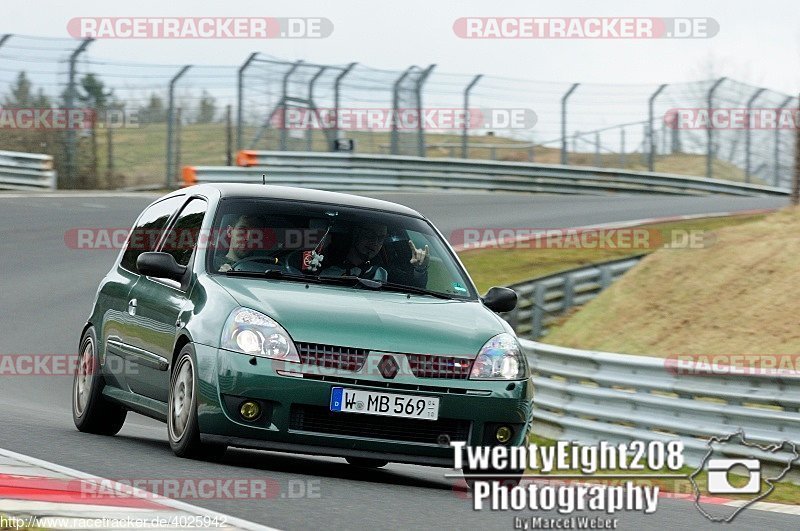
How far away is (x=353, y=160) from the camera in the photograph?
1193 inches

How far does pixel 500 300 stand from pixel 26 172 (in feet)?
71.3

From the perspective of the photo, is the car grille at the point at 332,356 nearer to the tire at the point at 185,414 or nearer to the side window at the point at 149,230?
the tire at the point at 185,414

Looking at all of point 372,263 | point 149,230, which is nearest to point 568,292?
point 149,230

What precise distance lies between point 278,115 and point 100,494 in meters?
24.3

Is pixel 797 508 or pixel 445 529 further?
pixel 797 508

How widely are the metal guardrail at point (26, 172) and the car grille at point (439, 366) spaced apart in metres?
22.2

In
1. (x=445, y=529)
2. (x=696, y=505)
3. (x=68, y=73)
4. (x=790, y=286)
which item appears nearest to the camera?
(x=445, y=529)

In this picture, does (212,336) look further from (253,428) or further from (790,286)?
(790,286)

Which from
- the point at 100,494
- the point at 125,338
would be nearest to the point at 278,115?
the point at 125,338

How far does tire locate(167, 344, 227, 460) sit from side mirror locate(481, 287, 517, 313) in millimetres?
1736

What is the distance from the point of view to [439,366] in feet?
23.3

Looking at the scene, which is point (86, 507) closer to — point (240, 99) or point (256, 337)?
point (256, 337)

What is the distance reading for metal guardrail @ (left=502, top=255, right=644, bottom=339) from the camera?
16.8m

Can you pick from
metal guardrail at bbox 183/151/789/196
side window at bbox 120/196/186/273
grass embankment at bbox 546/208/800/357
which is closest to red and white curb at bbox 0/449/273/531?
side window at bbox 120/196/186/273
